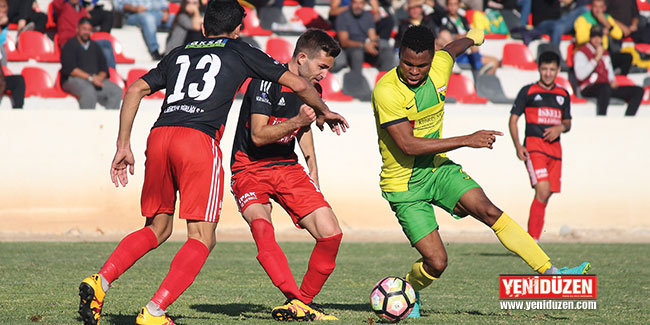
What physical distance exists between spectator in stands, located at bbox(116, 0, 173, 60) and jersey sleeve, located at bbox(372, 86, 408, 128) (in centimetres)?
→ 1055

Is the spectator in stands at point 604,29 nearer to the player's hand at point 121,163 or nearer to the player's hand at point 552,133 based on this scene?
the player's hand at point 552,133

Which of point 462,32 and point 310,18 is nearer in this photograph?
point 462,32

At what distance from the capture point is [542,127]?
11.0 meters

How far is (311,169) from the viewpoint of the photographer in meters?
6.46

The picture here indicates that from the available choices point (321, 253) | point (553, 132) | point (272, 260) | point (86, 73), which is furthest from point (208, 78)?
point (86, 73)

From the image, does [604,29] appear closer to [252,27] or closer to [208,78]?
[252,27]

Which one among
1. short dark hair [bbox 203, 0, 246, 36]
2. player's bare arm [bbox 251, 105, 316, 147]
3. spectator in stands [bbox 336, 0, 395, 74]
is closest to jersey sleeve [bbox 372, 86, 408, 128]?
player's bare arm [bbox 251, 105, 316, 147]

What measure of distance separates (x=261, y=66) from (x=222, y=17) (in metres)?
0.42

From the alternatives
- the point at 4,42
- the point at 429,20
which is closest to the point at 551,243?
the point at 429,20

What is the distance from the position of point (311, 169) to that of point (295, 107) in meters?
0.55

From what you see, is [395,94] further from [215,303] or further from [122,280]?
[122,280]

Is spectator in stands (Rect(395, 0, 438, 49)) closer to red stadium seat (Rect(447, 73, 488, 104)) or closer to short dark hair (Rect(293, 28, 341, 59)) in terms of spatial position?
red stadium seat (Rect(447, 73, 488, 104))

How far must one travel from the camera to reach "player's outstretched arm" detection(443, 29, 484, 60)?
262 inches

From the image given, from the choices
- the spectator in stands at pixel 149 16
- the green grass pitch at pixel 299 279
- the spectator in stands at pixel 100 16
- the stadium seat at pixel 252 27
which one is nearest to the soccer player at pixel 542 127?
the green grass pitch at pixel 299 279
